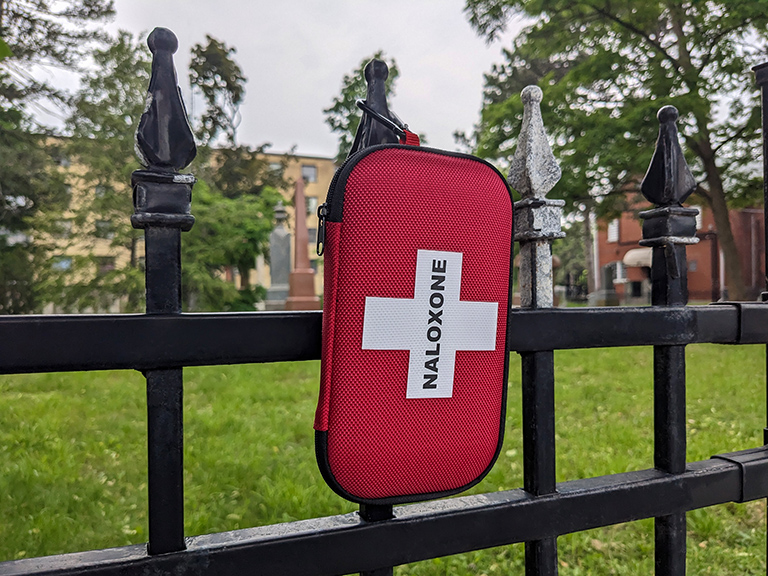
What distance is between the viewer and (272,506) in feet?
7.77

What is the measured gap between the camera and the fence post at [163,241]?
904mm

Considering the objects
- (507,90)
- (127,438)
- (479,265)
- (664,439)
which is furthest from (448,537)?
(507,90)

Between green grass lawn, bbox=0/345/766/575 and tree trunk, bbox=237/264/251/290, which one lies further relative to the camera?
tree trunk, bbox=237/264/251/290

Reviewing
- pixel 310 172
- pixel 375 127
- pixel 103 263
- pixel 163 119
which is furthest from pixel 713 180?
pixel 310 172

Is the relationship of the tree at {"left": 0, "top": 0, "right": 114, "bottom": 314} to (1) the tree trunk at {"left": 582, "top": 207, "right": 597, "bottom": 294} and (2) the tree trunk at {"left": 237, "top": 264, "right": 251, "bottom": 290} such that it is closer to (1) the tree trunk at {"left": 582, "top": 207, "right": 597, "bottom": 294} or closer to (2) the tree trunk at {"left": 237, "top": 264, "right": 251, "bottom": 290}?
(2) the tree trunk at {"left": 237, "top": 264, "right": 251, "bottom": 290}

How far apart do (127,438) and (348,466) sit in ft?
10.0

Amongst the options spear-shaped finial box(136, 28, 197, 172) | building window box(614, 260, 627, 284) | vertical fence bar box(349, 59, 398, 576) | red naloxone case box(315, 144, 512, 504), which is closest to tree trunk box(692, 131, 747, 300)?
vertical fence bar box(349, 59, 398, 576)

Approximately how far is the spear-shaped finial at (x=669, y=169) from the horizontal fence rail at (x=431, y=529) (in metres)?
0.74

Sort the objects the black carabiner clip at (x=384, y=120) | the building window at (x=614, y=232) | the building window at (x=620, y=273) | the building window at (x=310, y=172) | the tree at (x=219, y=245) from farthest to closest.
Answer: the building window at (x=310, y=172) < the building window at (x=620, y=273) < the building window at (x=614, y=232) < the tree at (x=219, y=245) < the black carabiner clip at (x=384, y=120)

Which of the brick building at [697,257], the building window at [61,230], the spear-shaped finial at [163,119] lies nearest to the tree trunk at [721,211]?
the brick building at [697,257]

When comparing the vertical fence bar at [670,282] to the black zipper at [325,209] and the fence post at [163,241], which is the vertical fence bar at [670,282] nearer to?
the black zipper at [325,209]

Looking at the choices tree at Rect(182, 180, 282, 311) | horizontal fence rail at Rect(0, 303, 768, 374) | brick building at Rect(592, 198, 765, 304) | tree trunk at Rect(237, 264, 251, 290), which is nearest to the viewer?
horizontal fence rail at Rect(0, 303, 768, 374)

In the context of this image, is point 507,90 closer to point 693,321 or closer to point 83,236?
point 83,236

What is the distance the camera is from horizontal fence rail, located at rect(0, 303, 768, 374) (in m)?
0.83
